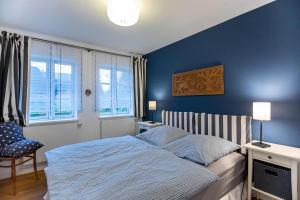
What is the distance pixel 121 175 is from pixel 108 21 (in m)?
2.13

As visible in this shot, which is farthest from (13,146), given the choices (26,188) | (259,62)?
(259,62)

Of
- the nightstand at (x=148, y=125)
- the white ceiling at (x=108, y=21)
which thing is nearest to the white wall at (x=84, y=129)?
the nightstand at (x=148, y=125)

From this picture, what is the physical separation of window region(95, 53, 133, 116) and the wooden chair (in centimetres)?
143

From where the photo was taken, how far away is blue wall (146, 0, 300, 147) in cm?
192

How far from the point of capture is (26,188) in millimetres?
2398

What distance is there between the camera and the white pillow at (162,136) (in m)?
2.51

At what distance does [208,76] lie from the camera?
278 cm

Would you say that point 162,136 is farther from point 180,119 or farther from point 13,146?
point 13,146

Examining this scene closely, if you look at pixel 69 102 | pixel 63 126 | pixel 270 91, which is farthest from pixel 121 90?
pixel 270 91

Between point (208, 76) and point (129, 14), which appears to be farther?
point (208, 76)

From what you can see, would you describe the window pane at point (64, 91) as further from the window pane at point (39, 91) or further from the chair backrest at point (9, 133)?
the chair backrest at point (9, 133)

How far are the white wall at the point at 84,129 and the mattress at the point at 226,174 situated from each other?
2.54 m

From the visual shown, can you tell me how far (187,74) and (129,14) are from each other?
1.66 meters

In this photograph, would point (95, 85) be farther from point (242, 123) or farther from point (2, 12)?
point (242, 123)
